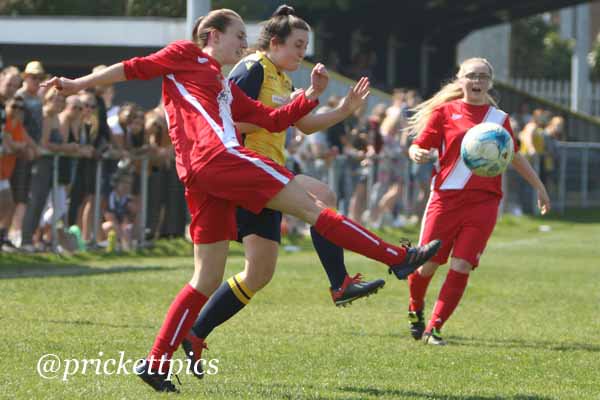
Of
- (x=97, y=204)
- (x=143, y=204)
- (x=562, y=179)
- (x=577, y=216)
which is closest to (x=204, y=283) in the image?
(x=97, y=204)

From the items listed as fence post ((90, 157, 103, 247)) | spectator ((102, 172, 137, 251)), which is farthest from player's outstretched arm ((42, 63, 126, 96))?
spectator ((102, 172, 137, 251))

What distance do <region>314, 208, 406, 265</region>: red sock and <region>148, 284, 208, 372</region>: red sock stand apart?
764 millimetres

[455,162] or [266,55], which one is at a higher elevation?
[266,55]

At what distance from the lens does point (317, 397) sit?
6.88m

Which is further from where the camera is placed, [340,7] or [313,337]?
[340,7]

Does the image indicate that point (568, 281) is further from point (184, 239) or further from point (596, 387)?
point (596, 387)

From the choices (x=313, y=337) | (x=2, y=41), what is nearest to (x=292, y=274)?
(x=313, y=337)

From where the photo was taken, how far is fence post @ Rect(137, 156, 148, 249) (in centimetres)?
1673

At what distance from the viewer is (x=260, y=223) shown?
25.1 feet

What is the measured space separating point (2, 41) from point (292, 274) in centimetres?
1409

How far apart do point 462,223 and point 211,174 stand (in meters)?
3.18

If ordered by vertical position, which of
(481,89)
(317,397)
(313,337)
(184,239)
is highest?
(481,89)

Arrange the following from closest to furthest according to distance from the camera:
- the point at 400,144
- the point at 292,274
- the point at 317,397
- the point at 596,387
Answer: the point at 317,397, the point at 596,387, the point at 292,274, the point at 400,144

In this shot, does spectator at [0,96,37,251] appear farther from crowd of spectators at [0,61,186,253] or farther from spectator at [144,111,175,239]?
spectator at [144,111,175,239]
